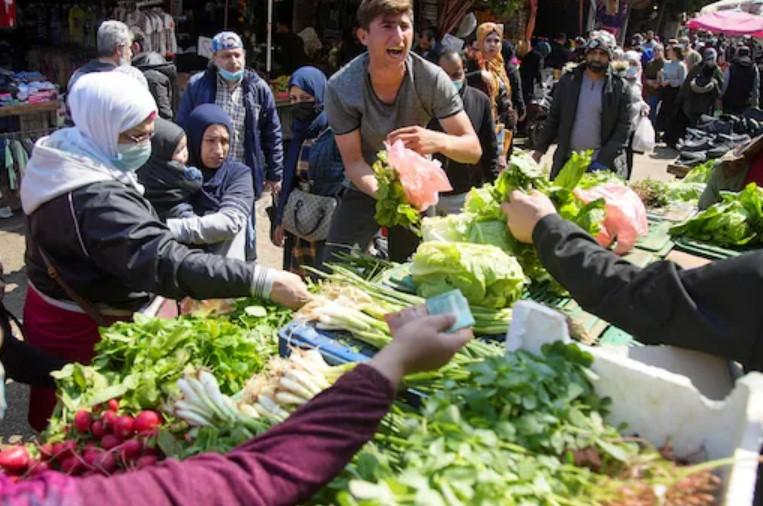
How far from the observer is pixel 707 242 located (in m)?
3.18

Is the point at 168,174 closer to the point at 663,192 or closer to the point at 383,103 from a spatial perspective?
the point at 383,103

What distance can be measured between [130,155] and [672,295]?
2016mm

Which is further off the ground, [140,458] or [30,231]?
[30,231]

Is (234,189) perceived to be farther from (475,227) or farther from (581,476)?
(581,476)

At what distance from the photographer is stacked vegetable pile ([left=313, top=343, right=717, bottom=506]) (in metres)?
1.23

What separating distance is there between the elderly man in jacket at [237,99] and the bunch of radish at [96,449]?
10.4 ft

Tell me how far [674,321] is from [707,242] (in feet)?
5.77

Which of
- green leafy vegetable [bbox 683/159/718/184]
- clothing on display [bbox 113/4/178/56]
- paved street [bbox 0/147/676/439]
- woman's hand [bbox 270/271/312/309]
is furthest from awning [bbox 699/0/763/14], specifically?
woman's hand [bbox 270/271/312/309]

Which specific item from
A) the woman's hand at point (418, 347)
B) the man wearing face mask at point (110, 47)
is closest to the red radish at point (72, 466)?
the woman's hand at point (418, 347)

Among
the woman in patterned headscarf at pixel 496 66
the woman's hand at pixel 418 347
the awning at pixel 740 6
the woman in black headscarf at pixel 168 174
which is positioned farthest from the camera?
the awning at pixel 740 6

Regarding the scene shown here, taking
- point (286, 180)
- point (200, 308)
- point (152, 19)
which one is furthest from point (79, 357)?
point (152, 19)

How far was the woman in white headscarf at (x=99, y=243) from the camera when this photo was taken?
2285mm

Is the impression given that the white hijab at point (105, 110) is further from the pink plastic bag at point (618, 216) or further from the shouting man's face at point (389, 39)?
the pink plastic bag at point (618, 216)

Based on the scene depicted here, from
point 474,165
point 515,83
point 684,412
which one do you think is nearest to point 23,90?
point 474,165
